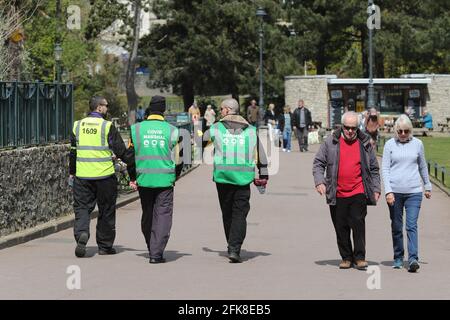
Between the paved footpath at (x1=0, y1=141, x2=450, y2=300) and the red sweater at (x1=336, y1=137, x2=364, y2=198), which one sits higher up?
the red sweater at (x1=336, y1=137, x2=364, y2=198)

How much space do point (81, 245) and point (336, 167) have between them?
2.97 m

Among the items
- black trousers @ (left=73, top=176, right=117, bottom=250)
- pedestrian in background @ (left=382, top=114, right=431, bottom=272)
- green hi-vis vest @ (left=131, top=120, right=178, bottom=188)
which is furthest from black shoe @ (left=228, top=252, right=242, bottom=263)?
pedestrian in background @ (left=382, top=114, right=431, bottom=272)

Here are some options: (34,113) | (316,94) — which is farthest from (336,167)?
(316,94)

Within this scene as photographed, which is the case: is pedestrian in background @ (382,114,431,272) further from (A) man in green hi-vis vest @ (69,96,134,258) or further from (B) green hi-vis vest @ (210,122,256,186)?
(A) man in green hi-vis vest @ (69,96,134,258)

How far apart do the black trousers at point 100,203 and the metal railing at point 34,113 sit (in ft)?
7.01

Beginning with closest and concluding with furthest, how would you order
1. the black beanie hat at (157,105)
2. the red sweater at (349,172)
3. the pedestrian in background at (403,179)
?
the red sweater at (349,172) → the pedestrian in background at (403,179) → the black beanie hat at (157,105)

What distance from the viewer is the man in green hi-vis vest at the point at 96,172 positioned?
13000 mm

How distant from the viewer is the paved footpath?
33.3 ft

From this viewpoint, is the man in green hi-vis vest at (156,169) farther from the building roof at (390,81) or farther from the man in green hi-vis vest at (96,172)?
the building roof at (390,81)

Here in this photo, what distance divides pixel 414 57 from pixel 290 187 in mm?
41065

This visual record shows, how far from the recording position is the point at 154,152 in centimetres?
1259

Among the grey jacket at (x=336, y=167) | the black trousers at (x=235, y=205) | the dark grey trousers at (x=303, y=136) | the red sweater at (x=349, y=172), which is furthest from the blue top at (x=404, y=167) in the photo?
the dark grey trousers at (x=303, y=136)

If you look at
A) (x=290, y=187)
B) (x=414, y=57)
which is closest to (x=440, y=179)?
(x=290, y=187)

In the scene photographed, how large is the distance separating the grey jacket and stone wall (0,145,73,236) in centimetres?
431
